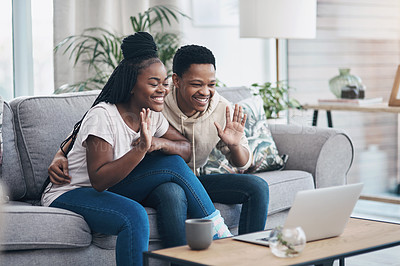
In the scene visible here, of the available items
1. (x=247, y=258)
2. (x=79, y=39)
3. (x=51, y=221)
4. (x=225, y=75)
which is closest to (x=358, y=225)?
(x=247, y=258)

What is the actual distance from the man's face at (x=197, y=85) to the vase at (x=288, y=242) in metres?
0.95

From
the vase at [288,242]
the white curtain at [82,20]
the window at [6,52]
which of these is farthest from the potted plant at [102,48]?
the vase at [288,242]

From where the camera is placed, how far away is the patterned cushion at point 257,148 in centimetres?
291

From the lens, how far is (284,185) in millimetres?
2881

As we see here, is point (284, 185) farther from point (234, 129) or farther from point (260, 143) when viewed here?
point (234, 129)

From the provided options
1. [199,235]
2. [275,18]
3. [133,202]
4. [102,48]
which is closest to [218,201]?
[133,202]

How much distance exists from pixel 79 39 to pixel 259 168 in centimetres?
135

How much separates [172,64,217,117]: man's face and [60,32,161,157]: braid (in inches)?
7.0

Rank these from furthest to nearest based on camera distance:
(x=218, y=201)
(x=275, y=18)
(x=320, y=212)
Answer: (x=275, y=18)
(x=218, y=201)
(x=320, y=212)

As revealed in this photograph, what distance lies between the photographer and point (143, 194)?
2311 millimetres

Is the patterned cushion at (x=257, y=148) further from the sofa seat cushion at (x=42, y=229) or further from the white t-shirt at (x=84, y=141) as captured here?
the sofa seat cushion at (x=42, y=229)

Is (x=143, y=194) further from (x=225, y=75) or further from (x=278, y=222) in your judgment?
(x=225, y=75)

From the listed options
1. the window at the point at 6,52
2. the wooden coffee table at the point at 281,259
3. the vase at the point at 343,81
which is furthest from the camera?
the vase at the point at 343,81

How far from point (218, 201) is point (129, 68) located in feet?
2.22
